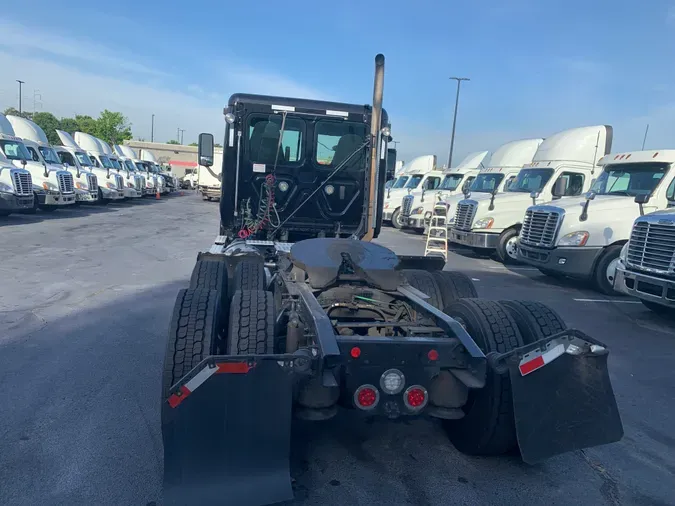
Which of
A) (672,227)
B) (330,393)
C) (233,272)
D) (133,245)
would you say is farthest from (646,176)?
(133,245)

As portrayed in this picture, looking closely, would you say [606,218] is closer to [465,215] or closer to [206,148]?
[465,215]

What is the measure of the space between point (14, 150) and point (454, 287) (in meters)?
17.0

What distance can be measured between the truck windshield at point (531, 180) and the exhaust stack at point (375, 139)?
779 centimetres

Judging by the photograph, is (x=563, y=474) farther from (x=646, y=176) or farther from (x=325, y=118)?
(x=646, y=176)

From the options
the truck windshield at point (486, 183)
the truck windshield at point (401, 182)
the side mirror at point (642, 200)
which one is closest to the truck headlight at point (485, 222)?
the truck windshield at point (486, 183)

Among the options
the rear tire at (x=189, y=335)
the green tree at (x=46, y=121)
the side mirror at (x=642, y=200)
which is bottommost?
the rear tire at (x=189, y=335)

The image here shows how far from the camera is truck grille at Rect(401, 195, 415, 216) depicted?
65.1ft

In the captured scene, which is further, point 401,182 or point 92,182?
point 401,182

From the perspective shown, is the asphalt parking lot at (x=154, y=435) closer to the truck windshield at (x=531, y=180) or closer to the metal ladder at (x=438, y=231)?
the metal ladder at (x=438, y=231)

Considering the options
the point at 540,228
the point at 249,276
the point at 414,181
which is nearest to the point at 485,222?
the point at 540,228

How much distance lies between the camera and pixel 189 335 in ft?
11.0

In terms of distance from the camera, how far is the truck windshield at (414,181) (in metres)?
22.2

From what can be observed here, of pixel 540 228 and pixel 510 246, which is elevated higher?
pixel 540 228

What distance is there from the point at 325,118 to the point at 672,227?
493cm
